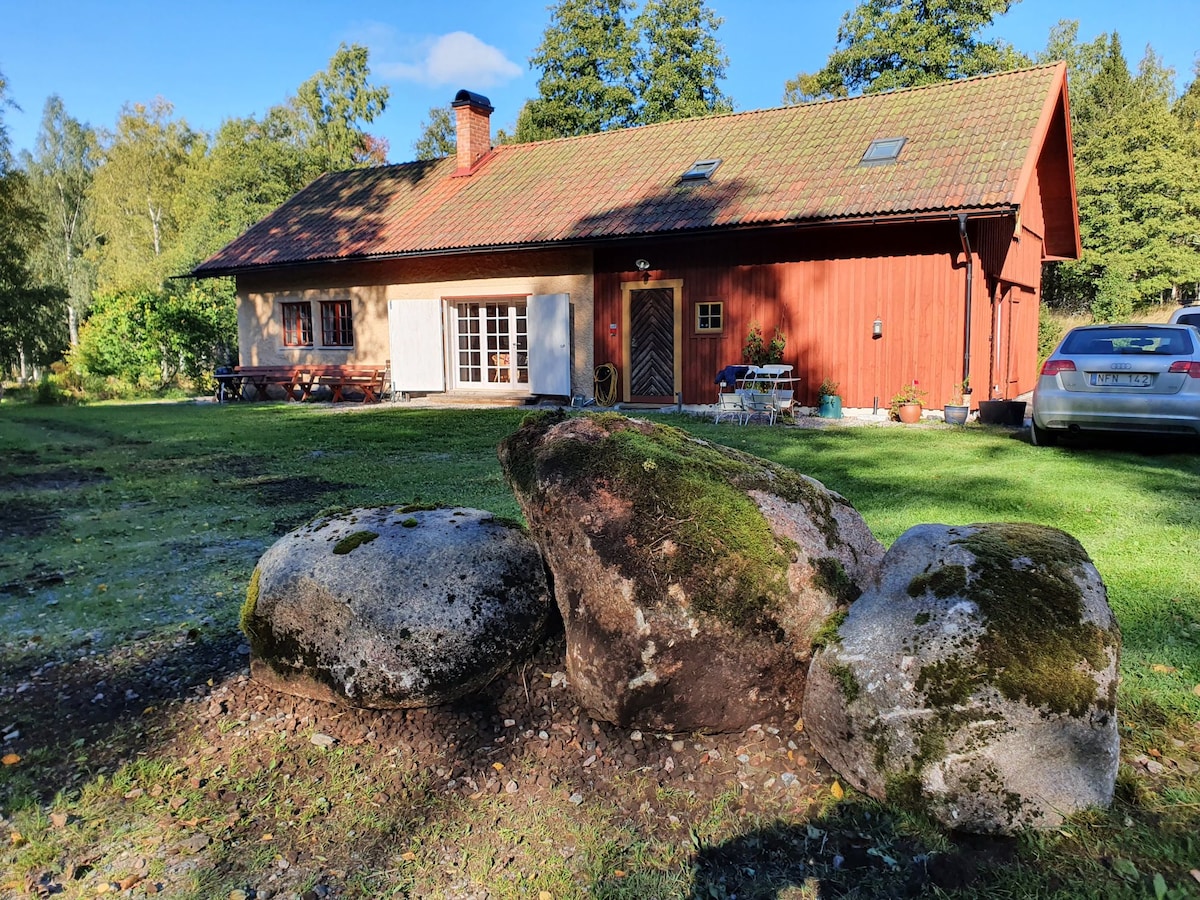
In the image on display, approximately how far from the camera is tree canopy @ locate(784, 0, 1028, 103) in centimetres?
2819

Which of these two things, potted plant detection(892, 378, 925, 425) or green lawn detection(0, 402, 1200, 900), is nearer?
green lawn detection(0, 402, 1200, 900)

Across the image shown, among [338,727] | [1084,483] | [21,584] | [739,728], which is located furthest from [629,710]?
[1084,483]

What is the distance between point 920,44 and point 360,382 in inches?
906

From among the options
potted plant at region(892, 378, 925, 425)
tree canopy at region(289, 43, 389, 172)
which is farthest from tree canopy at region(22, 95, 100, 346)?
potted plant at region(892, 378, 925, 425)

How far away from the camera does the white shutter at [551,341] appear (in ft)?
53.0

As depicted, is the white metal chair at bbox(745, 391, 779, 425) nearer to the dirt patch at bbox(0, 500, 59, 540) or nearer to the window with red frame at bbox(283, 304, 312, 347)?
the dirt patch at bbox(0, 500, 59, 540)

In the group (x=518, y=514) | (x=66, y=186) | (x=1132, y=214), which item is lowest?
(x=518, y=514)

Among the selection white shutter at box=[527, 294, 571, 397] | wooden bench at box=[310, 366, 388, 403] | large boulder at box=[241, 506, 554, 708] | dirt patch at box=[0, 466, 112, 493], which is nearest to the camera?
large boulder at box=[241, 506, 554, 708]

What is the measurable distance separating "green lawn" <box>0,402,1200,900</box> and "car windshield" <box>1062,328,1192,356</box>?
1.07 meters

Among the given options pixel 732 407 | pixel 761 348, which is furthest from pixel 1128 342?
pixel 761 348

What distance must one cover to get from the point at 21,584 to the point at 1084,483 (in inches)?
301

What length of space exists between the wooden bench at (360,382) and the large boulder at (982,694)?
17.1m

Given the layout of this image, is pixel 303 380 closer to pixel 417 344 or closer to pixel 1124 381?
pixel 417 344

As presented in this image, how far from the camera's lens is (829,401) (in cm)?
1355
